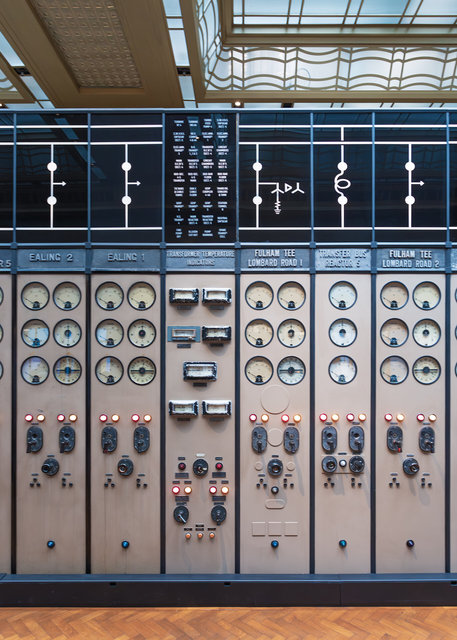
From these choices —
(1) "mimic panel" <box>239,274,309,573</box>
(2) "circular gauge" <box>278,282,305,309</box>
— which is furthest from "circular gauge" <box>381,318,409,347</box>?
(2) "circular gauge" <box>278,282,305,309</box>

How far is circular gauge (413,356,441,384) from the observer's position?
506cm

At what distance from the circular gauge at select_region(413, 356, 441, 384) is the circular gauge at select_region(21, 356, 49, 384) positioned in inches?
201

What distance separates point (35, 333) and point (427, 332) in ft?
17.9

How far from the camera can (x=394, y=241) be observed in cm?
511

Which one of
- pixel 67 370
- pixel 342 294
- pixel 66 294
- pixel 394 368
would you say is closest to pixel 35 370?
pixel 67 370

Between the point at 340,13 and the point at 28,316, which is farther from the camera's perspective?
the point at 340,13

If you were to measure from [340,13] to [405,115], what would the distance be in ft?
13.4

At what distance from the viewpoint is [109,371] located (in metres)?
5.07

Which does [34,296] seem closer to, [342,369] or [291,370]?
[291,370]

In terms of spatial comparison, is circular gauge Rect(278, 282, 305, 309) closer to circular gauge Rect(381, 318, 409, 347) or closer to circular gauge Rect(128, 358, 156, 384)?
circular gauge Rect(381, 318, 409, 347)

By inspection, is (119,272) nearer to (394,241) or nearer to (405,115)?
(394,241)

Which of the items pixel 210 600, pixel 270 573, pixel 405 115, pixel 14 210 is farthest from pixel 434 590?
pixel 14 210

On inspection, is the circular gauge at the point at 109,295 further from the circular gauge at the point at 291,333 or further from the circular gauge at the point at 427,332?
the circular gauge at the point at 427,332

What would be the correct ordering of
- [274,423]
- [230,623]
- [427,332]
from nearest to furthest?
[230,623]
[274,423]
[427,332]
